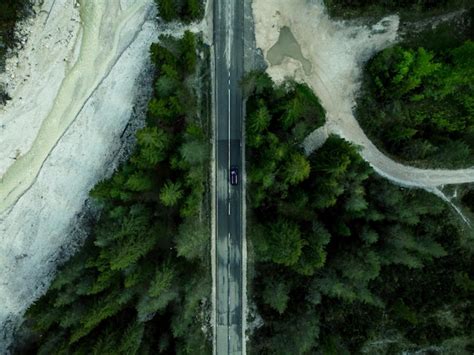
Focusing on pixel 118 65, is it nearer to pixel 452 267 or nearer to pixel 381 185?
pixel 381 185

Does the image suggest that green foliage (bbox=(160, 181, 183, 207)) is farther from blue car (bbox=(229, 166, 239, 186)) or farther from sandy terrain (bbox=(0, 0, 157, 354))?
sandy terrain (bbox=(0, 0, 157, 354))

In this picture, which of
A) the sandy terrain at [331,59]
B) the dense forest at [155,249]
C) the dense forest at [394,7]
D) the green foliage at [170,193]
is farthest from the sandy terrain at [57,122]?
the dense forest at [394,7]

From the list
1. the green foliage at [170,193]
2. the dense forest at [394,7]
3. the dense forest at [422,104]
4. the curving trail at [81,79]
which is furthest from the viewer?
the curving trail at [81,79]

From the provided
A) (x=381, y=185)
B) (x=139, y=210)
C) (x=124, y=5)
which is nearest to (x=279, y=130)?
(x=381, y=185)

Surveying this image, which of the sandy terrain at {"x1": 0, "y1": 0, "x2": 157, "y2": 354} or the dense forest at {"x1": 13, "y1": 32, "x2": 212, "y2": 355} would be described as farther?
the sandy terrain at {"x1": 0, "y1": 0, "x2": 157, "y2": 354}

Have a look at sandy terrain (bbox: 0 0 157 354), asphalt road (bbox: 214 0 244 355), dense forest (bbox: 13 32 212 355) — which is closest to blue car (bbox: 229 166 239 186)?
asphalt road (bbox: 214 0 244 355)

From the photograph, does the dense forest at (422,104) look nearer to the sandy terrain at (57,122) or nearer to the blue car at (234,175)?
the blue car at (234,175)

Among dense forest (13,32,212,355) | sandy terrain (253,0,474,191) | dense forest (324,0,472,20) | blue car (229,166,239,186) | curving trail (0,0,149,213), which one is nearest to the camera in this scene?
dense forest (13,32,212,355)

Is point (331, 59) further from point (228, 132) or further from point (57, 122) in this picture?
point (57, 122)
